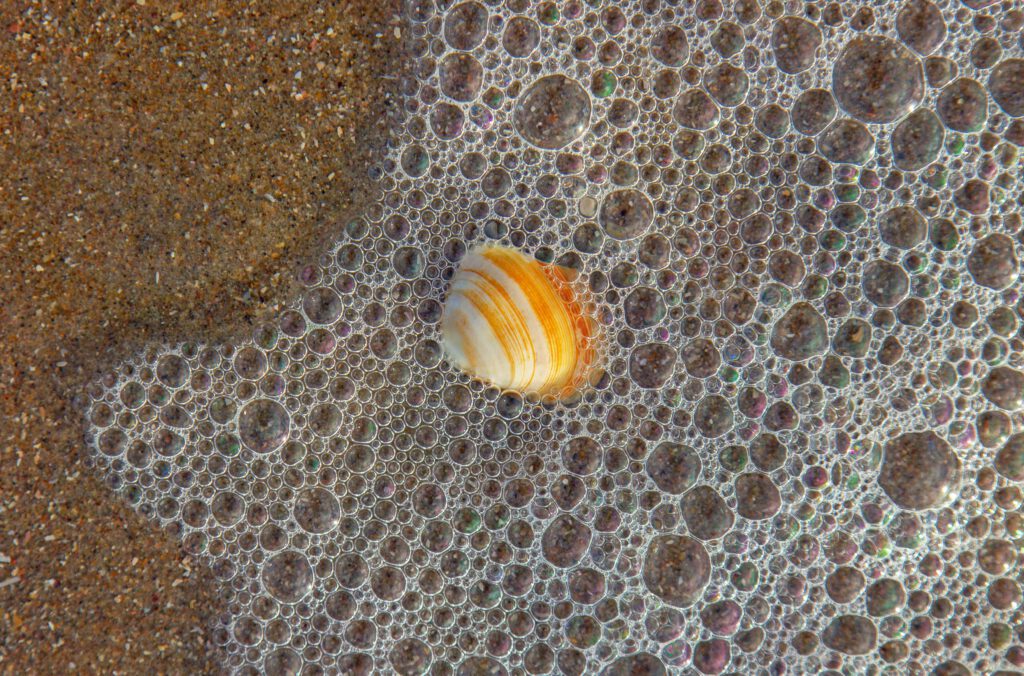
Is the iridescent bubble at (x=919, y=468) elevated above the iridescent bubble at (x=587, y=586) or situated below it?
above

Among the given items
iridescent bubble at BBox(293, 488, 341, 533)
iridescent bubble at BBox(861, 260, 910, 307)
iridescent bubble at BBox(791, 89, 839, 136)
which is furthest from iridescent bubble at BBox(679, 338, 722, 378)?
iridescent bubble at BBox(293, 488, 341, 533)

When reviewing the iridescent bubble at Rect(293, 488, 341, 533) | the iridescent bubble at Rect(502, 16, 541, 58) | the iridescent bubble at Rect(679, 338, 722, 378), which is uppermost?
the iridescent bubble at Rect(502, 16, 541, 58)

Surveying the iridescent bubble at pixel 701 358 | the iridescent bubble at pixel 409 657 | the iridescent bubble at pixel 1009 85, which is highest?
the iridescent bubble at pixel 1009 85

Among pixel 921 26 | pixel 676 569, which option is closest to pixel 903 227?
pixel 921 26

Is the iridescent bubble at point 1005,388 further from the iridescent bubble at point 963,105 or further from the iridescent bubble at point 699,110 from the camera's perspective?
the iridescent bubble at point 699,110

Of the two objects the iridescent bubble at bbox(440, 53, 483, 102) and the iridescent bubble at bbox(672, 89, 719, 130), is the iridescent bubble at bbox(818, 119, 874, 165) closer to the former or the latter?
the iridescent bubble at bbox(672, 89, 719, 130)

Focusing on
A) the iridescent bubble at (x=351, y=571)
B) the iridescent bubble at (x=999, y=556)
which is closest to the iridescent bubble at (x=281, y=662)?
the iridescent bubble at (x=351, y=571)

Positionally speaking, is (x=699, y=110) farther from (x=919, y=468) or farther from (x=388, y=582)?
(x=388, y=582)
